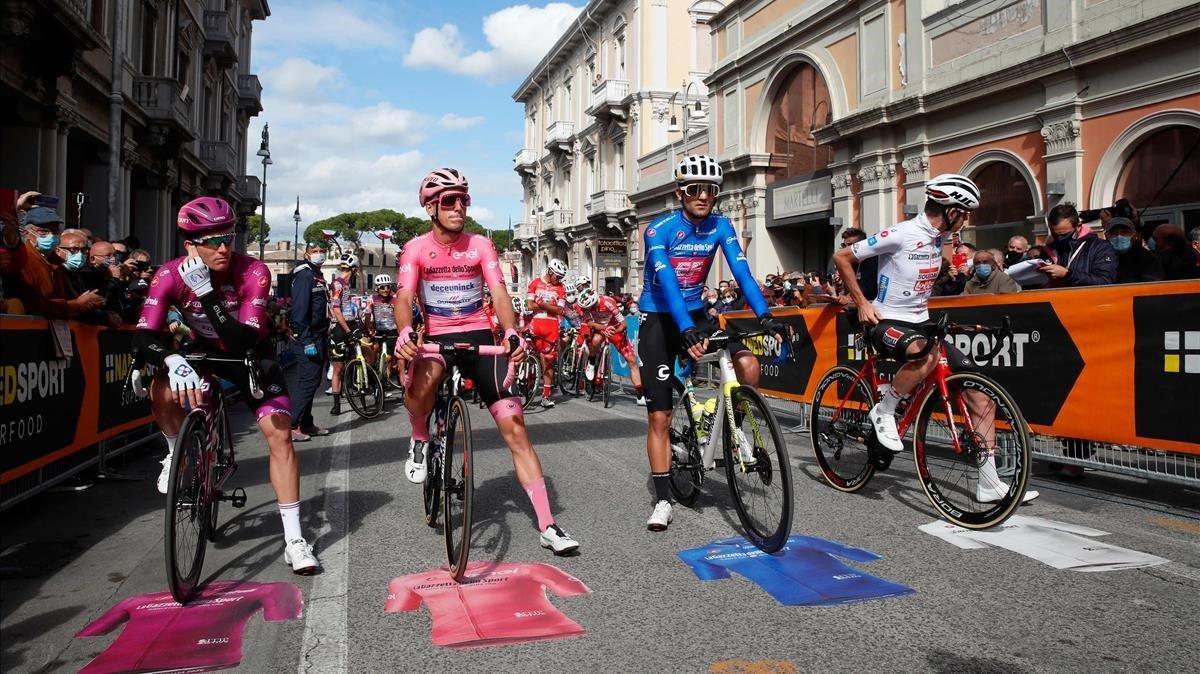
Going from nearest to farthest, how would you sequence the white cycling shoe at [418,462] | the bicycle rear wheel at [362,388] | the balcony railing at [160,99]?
the white cycling shoe at [418,462], the bicycle rear wheel at [362,388], the balcony railing at [160,99]

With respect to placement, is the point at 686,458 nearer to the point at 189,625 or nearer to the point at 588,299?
the point at 189,625

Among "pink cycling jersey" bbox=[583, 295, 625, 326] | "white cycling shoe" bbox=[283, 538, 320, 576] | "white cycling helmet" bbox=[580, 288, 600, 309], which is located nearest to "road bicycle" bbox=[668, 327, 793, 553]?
"white cycling shoe" bbox=[283, 538, 320, 576]

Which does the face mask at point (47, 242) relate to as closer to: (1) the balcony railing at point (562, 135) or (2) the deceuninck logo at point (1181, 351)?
(2) the deceuninck logo at point (1181, 351)

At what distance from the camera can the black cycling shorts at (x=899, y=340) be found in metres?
5.39

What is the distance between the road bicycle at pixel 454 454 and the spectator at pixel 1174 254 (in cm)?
637

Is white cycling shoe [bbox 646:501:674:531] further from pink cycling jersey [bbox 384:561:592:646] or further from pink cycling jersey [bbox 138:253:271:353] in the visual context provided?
pink cycling jersey [bbox 138:253:271:353]

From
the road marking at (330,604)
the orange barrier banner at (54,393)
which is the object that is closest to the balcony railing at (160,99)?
the orange barrier banner at (54,393)

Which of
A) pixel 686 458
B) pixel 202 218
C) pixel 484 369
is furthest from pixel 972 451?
pixel 202 218

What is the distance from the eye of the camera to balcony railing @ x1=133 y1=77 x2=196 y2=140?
2486 cm

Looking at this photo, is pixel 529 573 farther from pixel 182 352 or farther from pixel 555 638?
pixel 182 352

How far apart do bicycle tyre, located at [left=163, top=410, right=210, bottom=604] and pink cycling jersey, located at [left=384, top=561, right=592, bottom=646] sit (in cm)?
94

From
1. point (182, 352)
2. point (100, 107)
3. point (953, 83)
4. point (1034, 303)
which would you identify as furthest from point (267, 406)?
point (100, 107)

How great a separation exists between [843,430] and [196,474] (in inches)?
168

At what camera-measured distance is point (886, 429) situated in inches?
223
